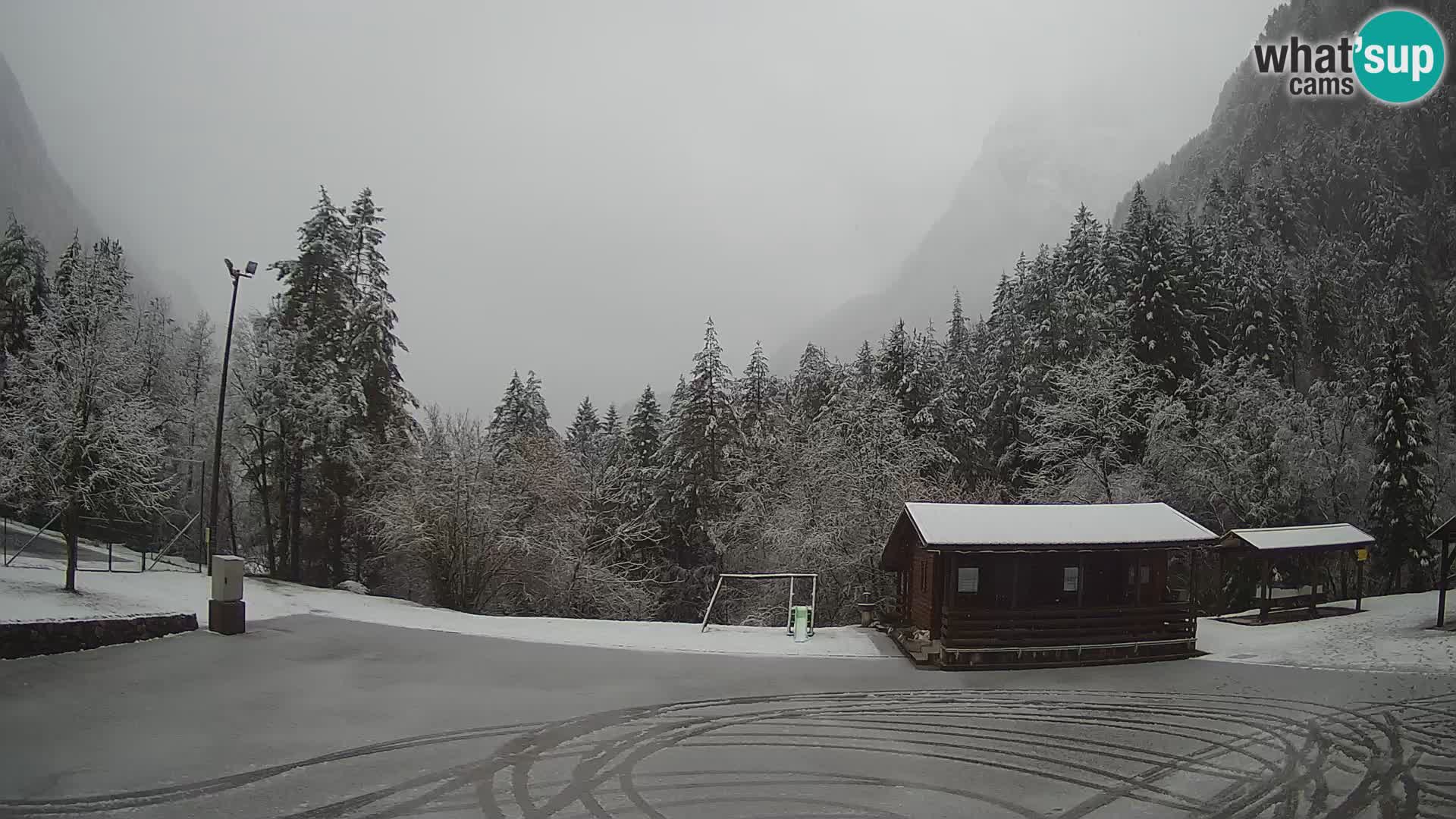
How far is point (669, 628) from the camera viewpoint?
19469 millimetres

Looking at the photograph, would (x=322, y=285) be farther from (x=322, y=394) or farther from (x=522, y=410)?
(x=522, y=410)

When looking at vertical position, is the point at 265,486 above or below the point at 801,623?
above

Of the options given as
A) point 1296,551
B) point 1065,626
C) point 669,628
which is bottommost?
point 669,628

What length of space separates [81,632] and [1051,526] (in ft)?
63.4

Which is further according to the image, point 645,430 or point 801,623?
point 645,430

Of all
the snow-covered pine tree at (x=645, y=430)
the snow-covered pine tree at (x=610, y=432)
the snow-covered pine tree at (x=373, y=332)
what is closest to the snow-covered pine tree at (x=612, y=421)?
the snow-covered pine tree at (x=610, y=432)

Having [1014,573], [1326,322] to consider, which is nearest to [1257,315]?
[1326,322]

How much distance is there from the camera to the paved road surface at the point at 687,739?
798cm

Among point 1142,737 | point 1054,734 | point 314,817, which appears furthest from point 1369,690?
point 314,817

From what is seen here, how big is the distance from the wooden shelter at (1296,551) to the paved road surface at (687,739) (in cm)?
669

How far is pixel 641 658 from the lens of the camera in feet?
51.3

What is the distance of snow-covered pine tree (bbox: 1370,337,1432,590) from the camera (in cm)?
2741

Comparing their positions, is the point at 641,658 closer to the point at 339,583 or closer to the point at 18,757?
the point at 18,757

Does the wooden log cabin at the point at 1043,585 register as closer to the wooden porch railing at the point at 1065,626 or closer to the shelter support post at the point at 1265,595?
the wooden porch railing at the point at 1065,626
